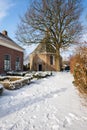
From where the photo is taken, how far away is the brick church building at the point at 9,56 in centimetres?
2235

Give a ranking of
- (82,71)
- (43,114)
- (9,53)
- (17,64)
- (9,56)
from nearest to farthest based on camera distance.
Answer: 1. (43,114)
2. (82,71)
3. (9,53)
4. (9,56)
5. (17,64)

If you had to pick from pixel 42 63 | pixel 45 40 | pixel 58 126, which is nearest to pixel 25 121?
pixel 58 126

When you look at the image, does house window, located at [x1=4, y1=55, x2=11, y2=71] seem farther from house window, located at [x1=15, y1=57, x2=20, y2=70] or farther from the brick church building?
house window, located at [x1=15, y1=57, x2=20, y2=70]

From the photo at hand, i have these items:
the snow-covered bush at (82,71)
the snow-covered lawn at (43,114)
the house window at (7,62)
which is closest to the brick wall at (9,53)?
the house window at (7,62)

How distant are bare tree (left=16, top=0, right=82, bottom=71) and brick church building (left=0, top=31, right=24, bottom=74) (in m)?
3.63

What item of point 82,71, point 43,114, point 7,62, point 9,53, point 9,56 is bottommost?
point 43,114

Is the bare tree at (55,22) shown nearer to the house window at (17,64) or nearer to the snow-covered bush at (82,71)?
the house window at (17,64)

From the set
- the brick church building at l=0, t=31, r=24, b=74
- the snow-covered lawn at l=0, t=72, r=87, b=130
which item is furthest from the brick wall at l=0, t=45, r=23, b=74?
the snow-covered lawn at l=0, t=72, r=87, b=130

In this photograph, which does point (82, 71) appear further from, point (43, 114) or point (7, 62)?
point (7, 62)

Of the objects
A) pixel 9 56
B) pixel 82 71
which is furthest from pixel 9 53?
pixel 82 71

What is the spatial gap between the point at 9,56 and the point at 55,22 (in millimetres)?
10322

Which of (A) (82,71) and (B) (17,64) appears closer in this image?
(A) (82,71)

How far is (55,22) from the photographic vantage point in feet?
97.5

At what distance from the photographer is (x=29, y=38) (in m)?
30.0
